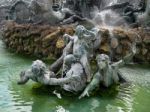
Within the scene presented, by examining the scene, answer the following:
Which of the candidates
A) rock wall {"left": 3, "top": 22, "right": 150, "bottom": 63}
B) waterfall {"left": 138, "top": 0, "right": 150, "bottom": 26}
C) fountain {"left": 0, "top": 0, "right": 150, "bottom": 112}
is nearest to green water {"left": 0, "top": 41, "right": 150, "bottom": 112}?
fountain {"left": 0, "top": 0, "right": 150, "bottom": 112}

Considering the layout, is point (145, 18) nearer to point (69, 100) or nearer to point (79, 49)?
point (79, 49)

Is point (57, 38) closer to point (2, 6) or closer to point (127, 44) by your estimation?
point (127, 44)

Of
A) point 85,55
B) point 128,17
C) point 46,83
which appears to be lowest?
point 46,83

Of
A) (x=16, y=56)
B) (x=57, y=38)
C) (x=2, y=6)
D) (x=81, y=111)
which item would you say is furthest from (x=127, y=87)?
(x=2, y=6)

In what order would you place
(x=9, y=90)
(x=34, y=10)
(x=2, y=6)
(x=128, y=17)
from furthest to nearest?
(x=2, y=6) → (x=128, y=17) → (x=34, y=10) → (x=9, y=90)

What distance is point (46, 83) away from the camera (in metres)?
9.30

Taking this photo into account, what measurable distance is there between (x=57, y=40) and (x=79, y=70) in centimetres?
437

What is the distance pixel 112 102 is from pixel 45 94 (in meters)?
1.59

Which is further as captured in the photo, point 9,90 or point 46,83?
point 9,90

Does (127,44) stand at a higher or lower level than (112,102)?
higher

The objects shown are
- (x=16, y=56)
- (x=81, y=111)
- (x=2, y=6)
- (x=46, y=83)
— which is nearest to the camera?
(x=81, y=111)

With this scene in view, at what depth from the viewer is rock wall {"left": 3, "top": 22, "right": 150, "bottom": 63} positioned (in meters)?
13.3

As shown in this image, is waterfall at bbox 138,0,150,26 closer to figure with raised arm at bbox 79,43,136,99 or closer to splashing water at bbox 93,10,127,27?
splashing water at bbox 93,10,127,27

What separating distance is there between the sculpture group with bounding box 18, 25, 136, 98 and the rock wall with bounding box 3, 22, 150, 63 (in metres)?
3.15
